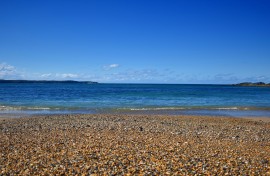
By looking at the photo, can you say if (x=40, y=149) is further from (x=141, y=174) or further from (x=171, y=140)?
(x=171, y=140)

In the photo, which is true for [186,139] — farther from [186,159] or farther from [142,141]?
[186,159]

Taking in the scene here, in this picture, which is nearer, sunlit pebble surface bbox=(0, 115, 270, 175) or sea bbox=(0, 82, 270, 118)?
sunlit pebble surface bbox=(0, 115, 270, 175)

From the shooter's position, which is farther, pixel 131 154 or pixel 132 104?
pixel 132 104

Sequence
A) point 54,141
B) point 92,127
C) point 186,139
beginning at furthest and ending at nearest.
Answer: point 92,127
point 186,139
point 54,141

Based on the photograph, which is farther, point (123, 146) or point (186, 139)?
point (186, 139)

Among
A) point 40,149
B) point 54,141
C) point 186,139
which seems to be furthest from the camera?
point 186,139

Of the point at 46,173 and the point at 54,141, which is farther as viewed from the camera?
the point at 54,141

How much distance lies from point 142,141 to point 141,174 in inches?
162

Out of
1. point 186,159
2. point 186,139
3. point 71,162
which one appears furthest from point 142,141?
point 71,162

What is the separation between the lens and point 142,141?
11.1 m

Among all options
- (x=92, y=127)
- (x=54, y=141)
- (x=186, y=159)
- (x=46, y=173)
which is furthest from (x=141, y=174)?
(x=92, y=127)

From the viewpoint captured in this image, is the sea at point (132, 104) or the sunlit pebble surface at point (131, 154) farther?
the sea at point (132, 104)

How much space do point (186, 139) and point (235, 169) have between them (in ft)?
14.6

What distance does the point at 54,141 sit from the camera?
1102 centimetres
